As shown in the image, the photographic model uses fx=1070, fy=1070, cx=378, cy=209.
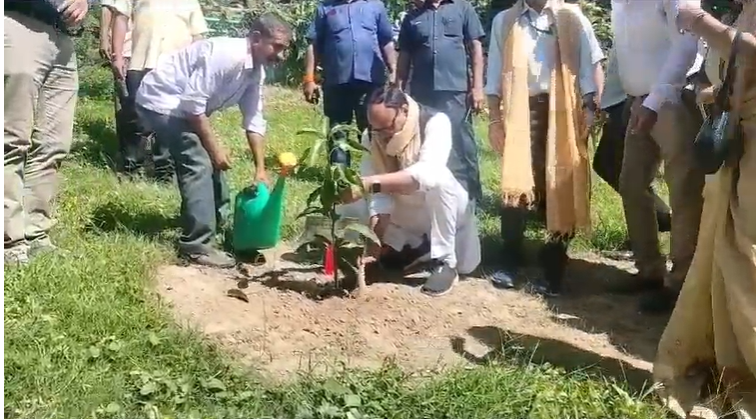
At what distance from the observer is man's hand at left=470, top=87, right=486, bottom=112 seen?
5.80m

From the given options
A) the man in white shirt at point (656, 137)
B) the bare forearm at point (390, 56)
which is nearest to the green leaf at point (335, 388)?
the man in white shirt at point (656, 137)

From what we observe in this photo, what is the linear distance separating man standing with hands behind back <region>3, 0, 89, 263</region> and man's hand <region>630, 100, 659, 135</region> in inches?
99.3

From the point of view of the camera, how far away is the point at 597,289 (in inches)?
207

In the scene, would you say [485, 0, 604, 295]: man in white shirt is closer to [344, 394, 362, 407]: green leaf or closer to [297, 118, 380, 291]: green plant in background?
[297, 118, 380, 291]: green plant in background

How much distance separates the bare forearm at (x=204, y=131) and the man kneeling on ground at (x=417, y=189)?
0.73m

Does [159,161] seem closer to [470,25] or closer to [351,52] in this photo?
[351,52]

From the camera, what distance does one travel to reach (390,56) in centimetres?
627

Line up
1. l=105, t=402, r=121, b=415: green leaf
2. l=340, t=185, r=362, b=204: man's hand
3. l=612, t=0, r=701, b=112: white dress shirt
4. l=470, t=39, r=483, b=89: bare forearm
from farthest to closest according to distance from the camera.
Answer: l=470, t=39, r=483, b=89: bare forearm → l=340, t=185, r=362, b=204: man's hand → l=612, t=0, r=701, b=112: white dress shirt → l=105, t=402, r=121, b=415: green leaf

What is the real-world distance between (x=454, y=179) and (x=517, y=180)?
29cm

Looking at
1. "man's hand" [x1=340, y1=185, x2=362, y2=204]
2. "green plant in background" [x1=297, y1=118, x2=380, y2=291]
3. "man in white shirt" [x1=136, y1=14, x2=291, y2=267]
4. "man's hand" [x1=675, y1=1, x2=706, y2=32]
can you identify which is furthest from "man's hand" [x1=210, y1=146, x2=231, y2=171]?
"man's hand" [x1=675, y1=1, x2=706, y2=32]

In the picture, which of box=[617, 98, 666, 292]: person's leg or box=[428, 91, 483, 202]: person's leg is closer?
box=[617, 98, 666, 292]: person's leg

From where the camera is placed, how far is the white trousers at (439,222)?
4910 millimetres

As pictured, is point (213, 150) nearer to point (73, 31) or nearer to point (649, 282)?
point (73, 31)

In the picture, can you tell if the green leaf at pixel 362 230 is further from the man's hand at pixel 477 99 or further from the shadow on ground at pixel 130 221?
the man's hand at pixel 477 99
